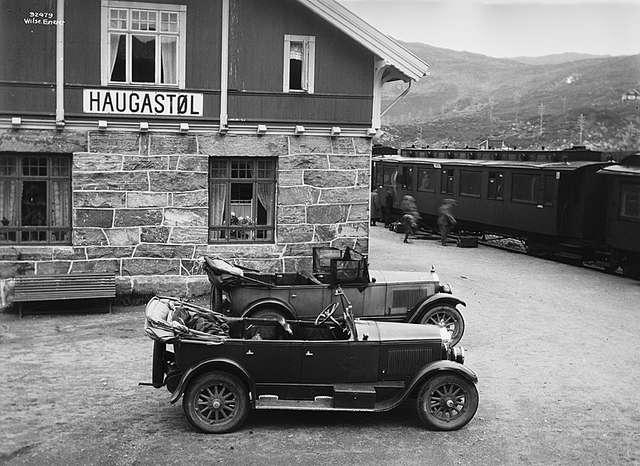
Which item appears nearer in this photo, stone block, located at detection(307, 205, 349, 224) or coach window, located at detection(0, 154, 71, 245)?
coach window, located at detection(0, 154, 71, 245)

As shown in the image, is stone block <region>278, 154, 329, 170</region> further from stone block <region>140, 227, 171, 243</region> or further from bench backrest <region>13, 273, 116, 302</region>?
bench backrest <region>13, 273, 116, 302</region>

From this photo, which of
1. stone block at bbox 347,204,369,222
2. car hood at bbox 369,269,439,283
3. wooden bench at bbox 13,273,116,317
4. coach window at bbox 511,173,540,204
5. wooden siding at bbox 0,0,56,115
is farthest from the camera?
coach window at bbox 511,173,540,204

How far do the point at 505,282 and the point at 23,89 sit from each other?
11355mm

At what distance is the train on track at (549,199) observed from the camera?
66.4 feet

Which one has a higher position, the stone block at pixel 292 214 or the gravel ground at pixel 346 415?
the stone block at pixel 292 214

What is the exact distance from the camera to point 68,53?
15.1m

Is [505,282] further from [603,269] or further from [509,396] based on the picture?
[509,396]

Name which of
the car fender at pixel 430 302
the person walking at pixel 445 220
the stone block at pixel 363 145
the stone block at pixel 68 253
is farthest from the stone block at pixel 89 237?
the person walking at pixel 445 220

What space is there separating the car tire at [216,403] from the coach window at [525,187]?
16308 mm

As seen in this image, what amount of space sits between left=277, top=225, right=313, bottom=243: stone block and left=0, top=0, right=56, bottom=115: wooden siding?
4.92 m

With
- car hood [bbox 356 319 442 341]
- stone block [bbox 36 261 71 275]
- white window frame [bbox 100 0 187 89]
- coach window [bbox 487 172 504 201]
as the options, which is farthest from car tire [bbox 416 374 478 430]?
coach window [bbox 487 172 504 201]

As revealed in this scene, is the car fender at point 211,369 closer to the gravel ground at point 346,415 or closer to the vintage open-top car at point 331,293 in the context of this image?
the gravel ground at point 346,415

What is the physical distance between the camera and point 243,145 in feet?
52.4

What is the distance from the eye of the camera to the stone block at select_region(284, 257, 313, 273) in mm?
16453
